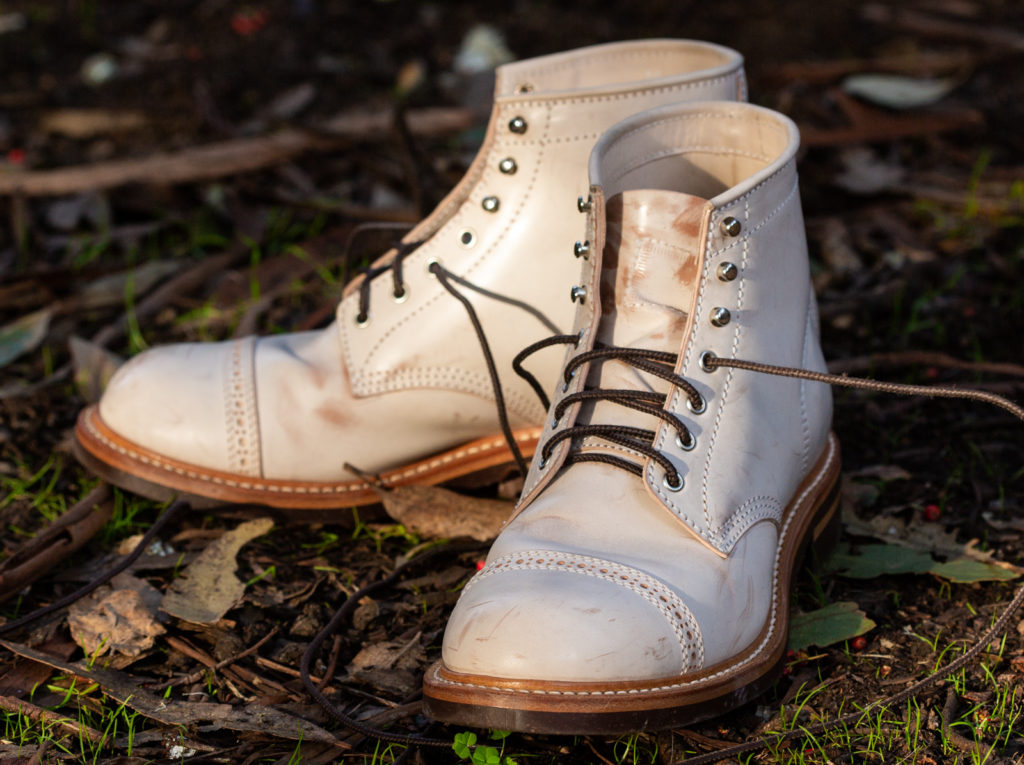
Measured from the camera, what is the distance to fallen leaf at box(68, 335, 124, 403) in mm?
3107

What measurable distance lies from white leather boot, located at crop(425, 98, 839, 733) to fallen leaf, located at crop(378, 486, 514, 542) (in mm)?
458

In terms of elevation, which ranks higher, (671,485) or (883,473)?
(671,485)

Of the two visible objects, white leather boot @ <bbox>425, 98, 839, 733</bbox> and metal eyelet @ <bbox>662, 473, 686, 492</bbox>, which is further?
metal eyelet @ <bbox>662, 473, 686, 492</bbox>

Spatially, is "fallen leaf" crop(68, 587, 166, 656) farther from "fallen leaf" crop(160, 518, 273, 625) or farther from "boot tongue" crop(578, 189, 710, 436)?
"boot tongue" crop(578, 189, 710, 436)

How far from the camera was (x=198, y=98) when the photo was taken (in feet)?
16.0

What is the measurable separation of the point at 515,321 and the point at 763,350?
0.64 meters

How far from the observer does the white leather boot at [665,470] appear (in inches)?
63.0

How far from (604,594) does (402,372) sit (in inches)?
37.8

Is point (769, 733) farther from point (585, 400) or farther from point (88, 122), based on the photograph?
point (88, 122)

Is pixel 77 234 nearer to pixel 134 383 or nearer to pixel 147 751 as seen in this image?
pixel 134 383

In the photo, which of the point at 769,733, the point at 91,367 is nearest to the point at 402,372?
the point at 769,733

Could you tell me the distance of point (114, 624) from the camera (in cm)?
214

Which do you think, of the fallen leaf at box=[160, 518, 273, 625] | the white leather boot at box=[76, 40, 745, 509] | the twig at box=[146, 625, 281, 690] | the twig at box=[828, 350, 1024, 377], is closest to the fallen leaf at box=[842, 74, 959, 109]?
the twig at box=[828, 350, 1024, 377]

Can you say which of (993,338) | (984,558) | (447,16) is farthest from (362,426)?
(447,16)
